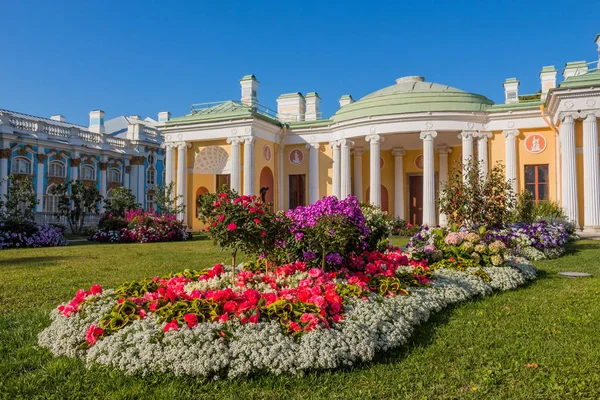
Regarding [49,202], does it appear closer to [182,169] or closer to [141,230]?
[182,169]

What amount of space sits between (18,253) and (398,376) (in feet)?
39.1

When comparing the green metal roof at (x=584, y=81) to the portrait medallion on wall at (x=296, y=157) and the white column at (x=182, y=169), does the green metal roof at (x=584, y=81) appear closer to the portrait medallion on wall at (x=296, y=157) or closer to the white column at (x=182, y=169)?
the portrait medallion on wall at (x=296, y=157)

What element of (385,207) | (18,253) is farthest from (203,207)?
(385,207)

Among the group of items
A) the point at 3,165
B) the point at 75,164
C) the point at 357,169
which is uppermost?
the point at 75,164

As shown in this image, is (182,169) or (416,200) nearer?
(182,169)

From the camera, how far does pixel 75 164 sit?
3369cm

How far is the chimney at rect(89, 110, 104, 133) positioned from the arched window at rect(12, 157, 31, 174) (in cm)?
909

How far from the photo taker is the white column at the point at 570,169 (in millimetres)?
16902

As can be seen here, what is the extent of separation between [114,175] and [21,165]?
26.3 ft

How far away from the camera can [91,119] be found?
39188 mm

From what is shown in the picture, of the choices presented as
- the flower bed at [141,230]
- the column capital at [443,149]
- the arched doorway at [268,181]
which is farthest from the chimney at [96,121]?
the column capital at [443,149]

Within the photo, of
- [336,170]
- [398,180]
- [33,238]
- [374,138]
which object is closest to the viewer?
[33,238]

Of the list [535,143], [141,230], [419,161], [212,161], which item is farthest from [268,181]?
[535,143]

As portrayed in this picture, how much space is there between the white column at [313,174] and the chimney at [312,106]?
3.82m
